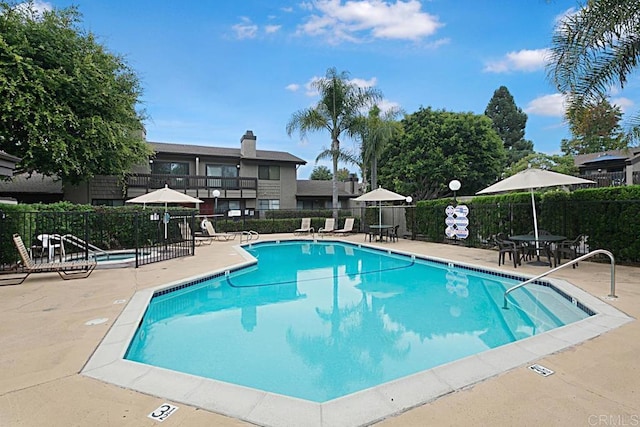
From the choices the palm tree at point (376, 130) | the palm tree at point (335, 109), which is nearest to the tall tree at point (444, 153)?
the palm tree at point (376, 130)

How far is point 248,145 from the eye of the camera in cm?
2480

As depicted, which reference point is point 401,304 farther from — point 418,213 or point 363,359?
point 418,213

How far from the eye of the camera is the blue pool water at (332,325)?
13.5 ft

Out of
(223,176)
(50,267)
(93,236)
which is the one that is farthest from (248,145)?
(50,267)

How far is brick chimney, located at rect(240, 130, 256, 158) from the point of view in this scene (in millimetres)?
24705

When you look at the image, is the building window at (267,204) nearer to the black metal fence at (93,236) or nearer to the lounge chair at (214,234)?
the lounge chair at (214,234)

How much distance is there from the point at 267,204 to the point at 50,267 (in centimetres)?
1841

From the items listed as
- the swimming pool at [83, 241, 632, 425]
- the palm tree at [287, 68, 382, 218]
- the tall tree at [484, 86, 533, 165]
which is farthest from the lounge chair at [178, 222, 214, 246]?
the tall tree at [484, 86, 533, 165]

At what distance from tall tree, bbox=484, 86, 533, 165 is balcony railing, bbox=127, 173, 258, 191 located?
41551 mm

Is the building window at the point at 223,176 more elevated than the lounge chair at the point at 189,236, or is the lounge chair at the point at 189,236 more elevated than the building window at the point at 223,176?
the building window at the point at 223,176

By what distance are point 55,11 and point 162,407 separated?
752 inches

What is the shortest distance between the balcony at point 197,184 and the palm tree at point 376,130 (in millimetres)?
8212

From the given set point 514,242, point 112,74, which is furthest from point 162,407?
point 112,74

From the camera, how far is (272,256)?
46.0 feet
